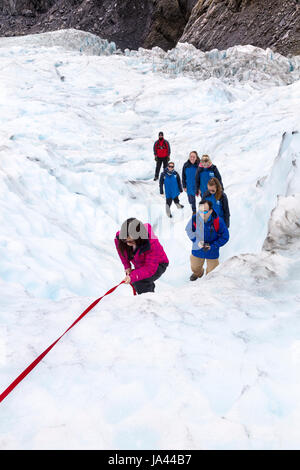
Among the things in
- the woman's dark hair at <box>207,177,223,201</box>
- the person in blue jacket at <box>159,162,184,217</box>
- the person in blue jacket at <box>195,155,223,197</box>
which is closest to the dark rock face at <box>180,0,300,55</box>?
the person in blue jacket at <box>159,162,184,217</box>

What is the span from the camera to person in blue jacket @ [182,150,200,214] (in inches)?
250

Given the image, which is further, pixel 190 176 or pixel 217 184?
pixel 190 176

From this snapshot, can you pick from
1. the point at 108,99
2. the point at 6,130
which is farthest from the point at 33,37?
the point at 6,130

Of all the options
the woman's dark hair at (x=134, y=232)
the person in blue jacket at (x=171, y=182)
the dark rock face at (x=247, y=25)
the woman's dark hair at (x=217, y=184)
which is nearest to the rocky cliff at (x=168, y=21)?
the dark rock face at (x=247, y=25)

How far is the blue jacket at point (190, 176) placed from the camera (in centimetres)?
640

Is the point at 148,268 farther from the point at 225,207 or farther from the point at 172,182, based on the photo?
the point at 172,182

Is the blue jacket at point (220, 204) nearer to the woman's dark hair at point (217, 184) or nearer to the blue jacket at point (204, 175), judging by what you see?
the woman's dark hair at point (217, 184)

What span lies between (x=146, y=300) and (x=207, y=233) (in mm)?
1495

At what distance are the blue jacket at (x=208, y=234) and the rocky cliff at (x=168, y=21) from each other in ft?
88.0

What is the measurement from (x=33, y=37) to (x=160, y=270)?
1251 inches

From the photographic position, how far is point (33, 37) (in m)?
28.8

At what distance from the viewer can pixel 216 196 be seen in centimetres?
441

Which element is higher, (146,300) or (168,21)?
(168,21)

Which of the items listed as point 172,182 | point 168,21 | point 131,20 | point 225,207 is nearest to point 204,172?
point 225,207
